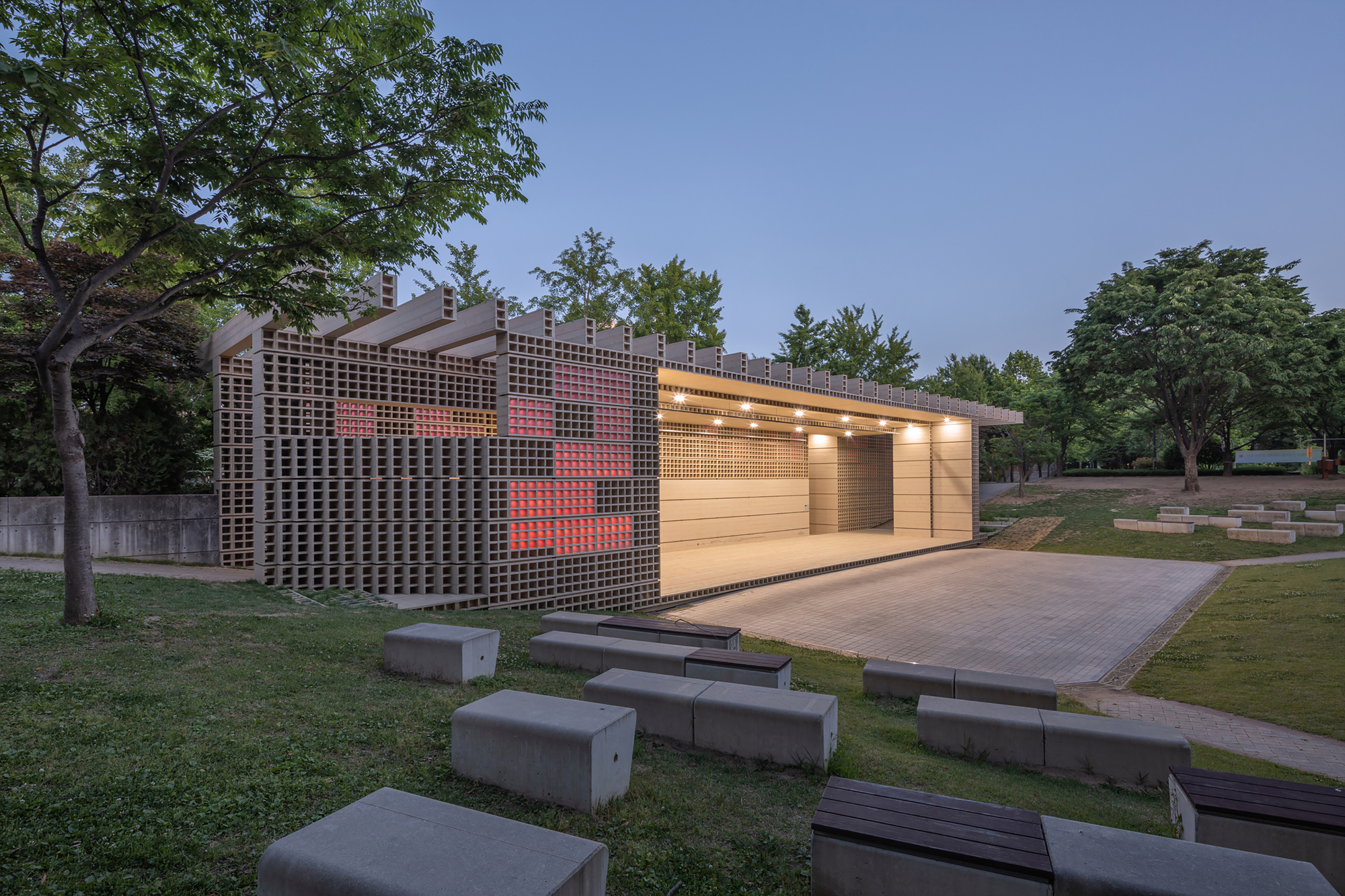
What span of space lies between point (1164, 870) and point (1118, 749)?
220 cm

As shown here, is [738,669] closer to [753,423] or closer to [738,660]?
[738,660]

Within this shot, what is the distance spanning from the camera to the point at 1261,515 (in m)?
Answer: 18.3

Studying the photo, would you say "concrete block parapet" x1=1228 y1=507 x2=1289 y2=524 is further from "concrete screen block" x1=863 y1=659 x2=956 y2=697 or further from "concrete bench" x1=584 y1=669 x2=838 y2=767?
"concrete bench" x1=584 y1=669 x2=838 y2=767

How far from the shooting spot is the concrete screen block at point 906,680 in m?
5.52

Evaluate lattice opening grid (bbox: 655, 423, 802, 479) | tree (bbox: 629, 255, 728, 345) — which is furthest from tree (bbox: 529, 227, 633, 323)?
lattice opening grid (bbox: 655, 423, 802, 479)

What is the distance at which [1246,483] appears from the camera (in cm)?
2395

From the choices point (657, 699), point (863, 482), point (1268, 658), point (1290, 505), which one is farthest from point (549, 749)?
point (1290, 505)

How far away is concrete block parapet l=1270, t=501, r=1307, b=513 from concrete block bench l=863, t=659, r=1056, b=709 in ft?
68.9

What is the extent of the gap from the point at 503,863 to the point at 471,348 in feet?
31.8

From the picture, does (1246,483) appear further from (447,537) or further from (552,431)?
(447,537)

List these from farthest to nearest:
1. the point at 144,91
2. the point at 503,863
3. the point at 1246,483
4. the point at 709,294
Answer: the point at 709,294, the point at 1246,483, the point at 144,91, the point at 503,863

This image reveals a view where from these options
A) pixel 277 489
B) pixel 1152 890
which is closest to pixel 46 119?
pixel 277 489

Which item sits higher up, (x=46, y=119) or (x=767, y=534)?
(x=46, y=119)

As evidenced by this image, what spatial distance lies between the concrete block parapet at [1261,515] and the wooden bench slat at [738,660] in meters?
20.8
